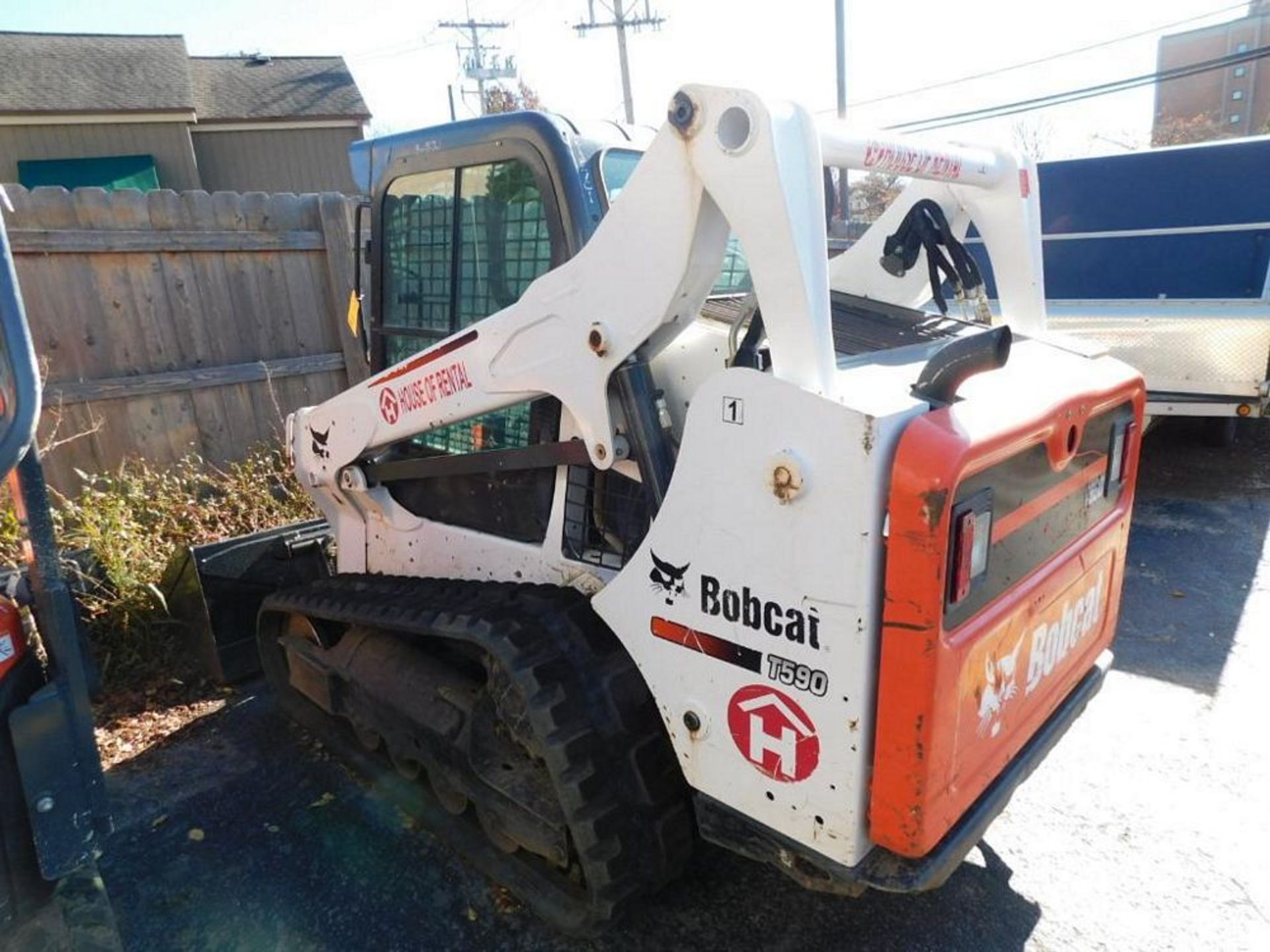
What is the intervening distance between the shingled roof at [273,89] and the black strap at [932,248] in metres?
16.8

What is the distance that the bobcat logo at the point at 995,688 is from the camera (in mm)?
→ 1845

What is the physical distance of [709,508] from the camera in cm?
179

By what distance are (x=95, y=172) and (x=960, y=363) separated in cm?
1718

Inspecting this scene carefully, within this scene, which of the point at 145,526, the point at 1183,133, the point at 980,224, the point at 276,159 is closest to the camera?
the point at 980,224

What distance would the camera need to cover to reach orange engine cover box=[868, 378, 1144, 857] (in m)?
1.55

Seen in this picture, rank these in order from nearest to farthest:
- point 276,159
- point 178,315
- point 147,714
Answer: point 147,714, point 178,315, point 276,159

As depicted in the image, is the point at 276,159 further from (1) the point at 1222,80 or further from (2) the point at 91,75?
(1) the point at 1222,80

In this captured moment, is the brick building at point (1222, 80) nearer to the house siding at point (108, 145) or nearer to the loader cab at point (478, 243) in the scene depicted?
the house siding at point (108, 145)

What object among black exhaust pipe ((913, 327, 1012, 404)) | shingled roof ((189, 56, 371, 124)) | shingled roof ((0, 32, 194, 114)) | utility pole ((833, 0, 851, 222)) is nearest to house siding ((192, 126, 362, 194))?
shingled roof ((189, 56, 371, 124))

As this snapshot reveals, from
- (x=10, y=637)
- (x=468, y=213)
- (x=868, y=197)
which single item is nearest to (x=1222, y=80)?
(x=868, y=197)

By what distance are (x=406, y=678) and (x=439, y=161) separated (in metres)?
1.71

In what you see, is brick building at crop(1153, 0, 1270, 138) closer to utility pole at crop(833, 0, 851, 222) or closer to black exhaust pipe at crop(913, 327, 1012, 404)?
utility pole at crop(833, 0, 851, 222)

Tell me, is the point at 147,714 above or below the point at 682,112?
below

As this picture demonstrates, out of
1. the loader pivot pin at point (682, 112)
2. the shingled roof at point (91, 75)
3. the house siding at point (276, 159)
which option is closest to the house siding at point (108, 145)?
the shingled roof at point (91, 75)
